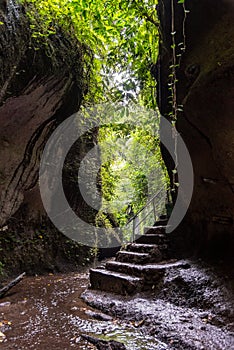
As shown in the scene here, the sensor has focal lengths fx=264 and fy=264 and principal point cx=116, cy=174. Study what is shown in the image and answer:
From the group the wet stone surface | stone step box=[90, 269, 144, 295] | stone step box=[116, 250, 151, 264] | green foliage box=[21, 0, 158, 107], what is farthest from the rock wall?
the wet stone surface

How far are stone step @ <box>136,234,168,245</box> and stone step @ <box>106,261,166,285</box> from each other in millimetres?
898

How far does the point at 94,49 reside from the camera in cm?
788

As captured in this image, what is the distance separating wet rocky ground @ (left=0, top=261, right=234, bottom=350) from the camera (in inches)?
109

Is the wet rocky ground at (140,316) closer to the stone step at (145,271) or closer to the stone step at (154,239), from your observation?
the stone step at (145,271)

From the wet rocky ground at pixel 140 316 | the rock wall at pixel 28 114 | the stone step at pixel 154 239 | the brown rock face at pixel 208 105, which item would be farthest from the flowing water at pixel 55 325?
the rock wall at pixel 28 114

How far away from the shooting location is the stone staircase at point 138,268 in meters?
4.39

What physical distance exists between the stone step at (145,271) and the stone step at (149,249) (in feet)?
1.14

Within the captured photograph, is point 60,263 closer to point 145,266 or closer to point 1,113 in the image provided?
point 145,266

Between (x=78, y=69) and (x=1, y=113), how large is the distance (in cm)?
265

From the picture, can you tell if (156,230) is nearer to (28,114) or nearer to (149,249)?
(149,249)

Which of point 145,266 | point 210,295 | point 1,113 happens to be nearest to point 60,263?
point 145,266

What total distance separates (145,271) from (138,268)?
169 millimetres

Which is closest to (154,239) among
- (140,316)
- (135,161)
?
(140,316)

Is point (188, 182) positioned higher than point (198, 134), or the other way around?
point (198, 134)
